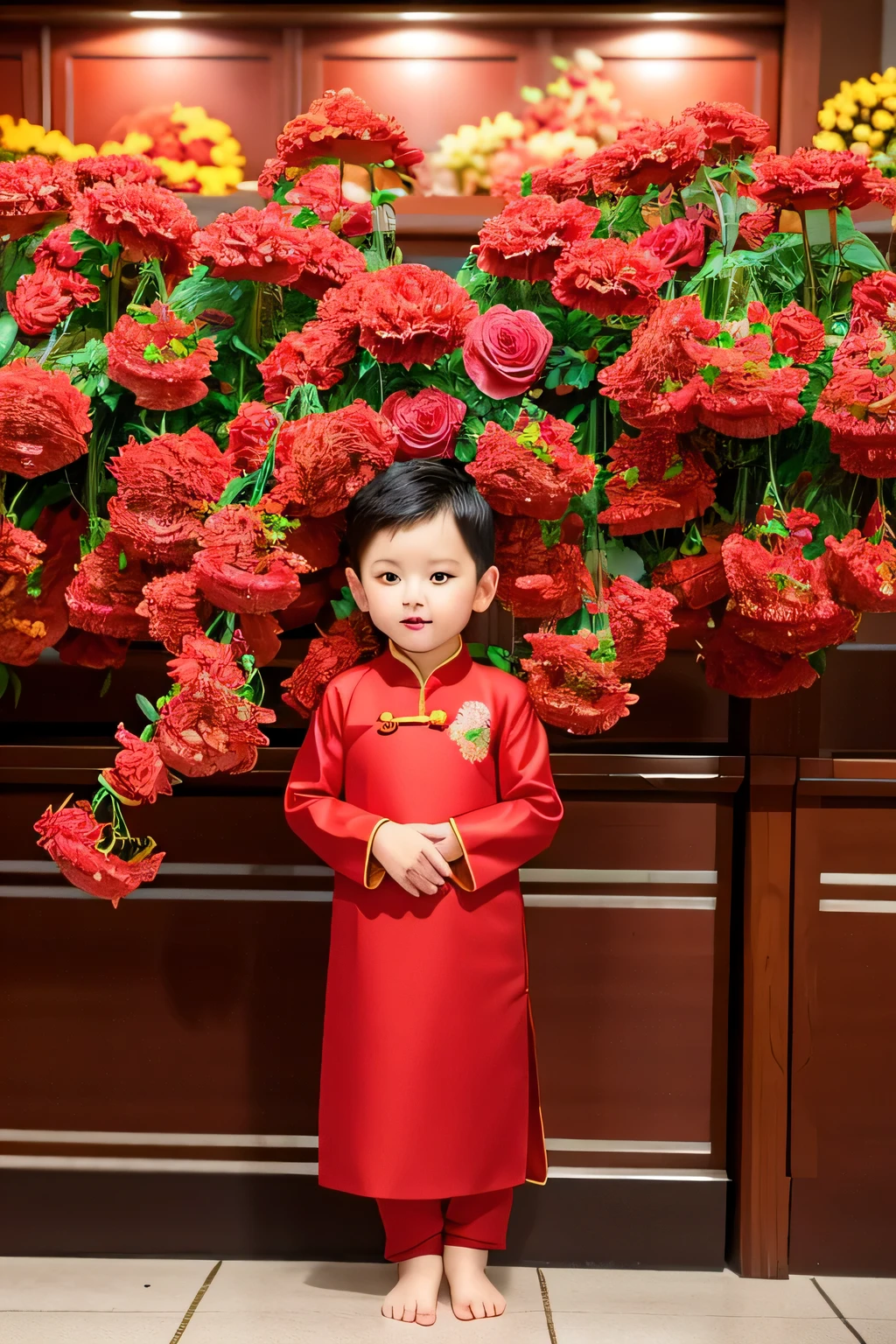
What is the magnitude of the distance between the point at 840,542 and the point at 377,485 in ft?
1.82

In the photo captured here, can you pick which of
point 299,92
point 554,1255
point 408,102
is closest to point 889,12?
point 408,102

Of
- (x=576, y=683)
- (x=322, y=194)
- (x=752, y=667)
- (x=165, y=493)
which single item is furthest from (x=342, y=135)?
(x=752, y=667)

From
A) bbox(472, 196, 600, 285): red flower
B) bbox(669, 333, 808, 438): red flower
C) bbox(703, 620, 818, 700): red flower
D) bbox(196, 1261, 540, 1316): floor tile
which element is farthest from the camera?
bbox(196, 1261, 540, 1316): floor tile

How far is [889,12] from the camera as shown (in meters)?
3.12

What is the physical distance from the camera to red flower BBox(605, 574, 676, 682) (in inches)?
51.8

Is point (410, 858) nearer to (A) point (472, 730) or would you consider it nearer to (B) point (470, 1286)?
(A) point (472, 730)

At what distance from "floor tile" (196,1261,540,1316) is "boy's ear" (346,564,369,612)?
937mm

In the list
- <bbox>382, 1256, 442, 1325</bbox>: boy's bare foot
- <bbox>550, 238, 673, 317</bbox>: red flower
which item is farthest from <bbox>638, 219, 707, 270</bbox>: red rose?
<bbox>382, 1256, 442, 1325</bbox>: boy's bare foot

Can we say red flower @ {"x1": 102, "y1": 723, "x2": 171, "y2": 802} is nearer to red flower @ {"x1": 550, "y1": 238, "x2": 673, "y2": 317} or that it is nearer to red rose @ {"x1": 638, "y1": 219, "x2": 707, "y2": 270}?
red flower @ {"x1": 550, "y1": 238, "x2": 673, "y2": 317}

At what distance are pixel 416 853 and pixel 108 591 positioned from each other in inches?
19.5

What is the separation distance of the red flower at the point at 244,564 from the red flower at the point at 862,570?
1.95 ft

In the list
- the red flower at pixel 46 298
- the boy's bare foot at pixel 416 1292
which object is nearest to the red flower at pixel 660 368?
the red flower at pixel 46 298

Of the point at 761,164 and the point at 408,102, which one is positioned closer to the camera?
the point at 761,164

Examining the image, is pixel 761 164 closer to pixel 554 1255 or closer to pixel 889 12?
pixel 554 1255
